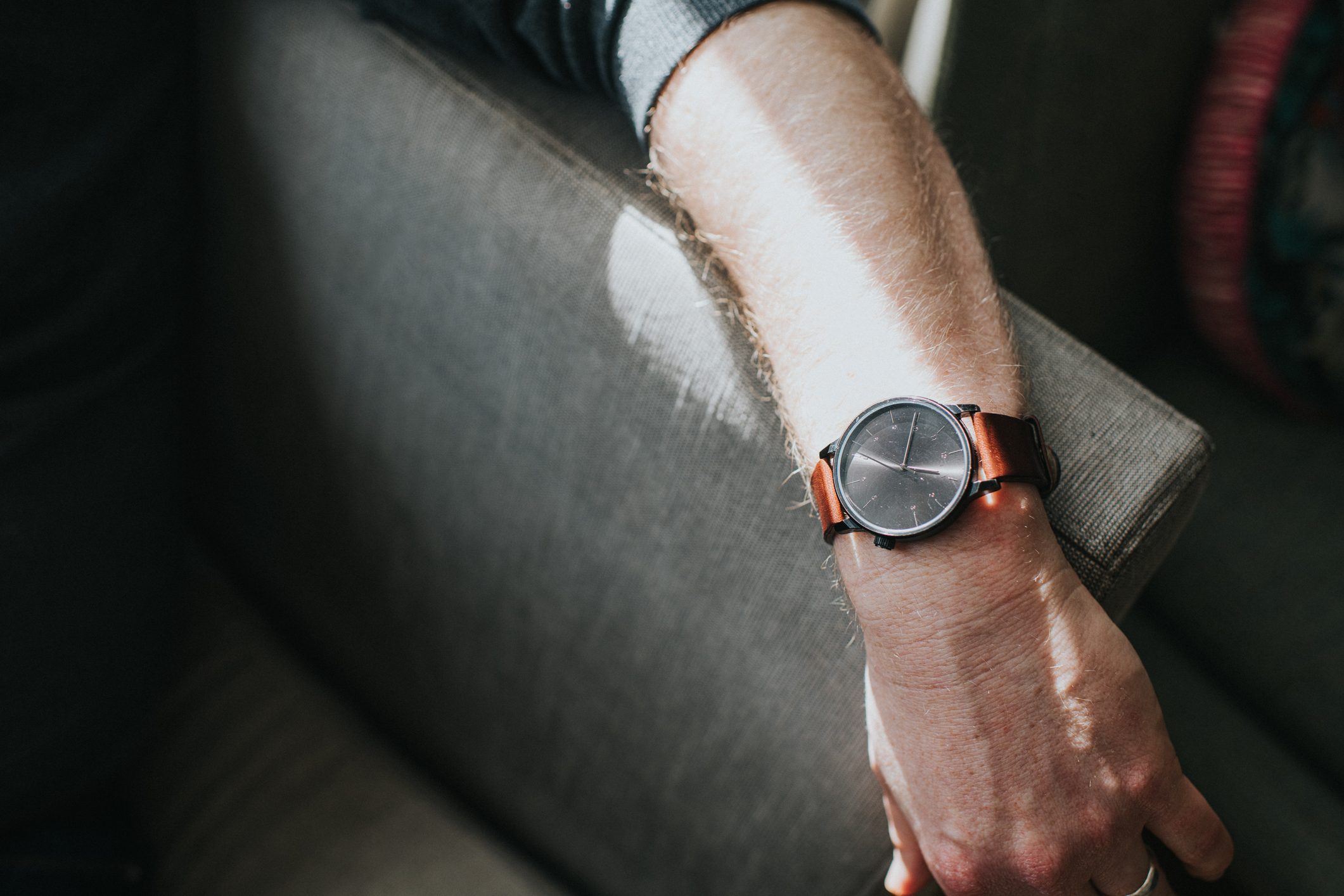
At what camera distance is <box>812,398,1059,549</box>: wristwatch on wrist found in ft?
1.65

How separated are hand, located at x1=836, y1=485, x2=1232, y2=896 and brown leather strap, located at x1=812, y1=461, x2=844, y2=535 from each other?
3cm

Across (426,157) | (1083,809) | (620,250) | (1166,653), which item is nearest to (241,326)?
(426,157)

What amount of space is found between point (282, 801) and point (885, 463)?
0.72 m

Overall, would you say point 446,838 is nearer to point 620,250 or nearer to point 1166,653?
point 620,250

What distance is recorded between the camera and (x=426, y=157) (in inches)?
27.1

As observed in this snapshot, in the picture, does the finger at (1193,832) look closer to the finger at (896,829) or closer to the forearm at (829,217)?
the finger at (896,829)

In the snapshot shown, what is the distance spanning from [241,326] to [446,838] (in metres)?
0.56

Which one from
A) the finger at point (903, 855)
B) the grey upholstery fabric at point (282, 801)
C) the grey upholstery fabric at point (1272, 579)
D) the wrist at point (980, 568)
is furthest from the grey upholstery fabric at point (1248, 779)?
the grey upholstery fabric at point (282, 801)

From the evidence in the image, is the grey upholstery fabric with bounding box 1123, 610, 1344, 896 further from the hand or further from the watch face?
the watch face

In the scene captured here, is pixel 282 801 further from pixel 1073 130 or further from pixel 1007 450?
pixel 1073 130

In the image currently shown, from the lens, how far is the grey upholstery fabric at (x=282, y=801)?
82 centimetres

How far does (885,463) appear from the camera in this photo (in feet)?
1.70

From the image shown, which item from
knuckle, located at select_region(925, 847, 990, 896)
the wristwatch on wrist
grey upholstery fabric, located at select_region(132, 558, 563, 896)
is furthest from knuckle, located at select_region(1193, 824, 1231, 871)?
grey upholstery fabric, located at select_region(132, 558, 563, 896)

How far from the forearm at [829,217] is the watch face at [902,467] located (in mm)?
26
